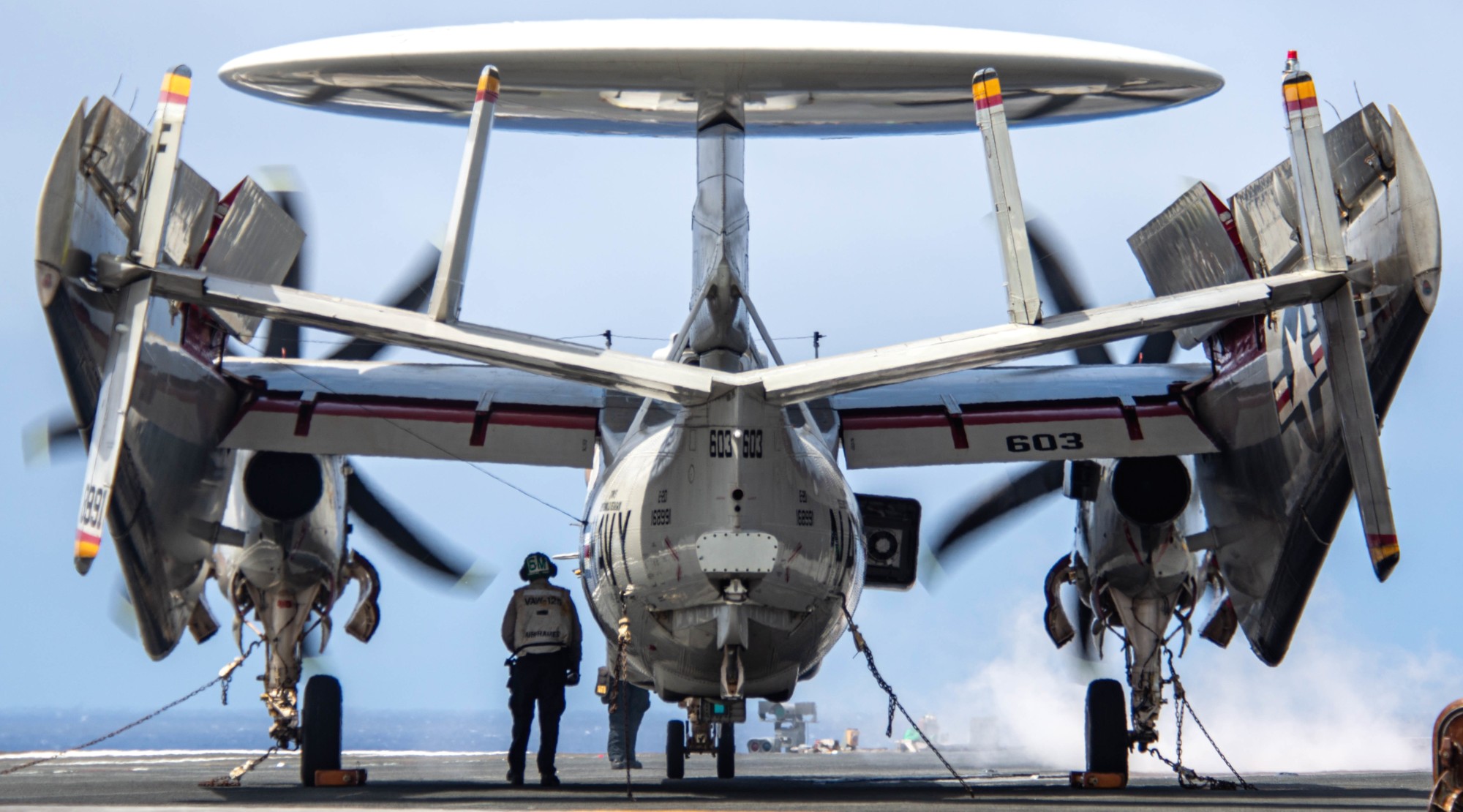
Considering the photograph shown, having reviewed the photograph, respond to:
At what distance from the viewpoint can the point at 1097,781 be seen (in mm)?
12250

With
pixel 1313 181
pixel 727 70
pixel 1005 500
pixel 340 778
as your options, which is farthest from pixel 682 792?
pixel 1313 181

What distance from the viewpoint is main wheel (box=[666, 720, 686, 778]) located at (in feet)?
48.3

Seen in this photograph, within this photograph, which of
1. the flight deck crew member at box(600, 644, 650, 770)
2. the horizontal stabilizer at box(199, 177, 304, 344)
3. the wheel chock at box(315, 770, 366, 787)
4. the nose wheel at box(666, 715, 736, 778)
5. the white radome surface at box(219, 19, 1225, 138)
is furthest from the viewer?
the flight deck crew member at box(600, 644, 650, 770)

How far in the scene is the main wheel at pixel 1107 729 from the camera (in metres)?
12.9

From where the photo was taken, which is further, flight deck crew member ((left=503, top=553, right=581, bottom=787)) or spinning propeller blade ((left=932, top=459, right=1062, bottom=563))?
spinning propeller blade ((left=932, top=459, right=1062, bottom=563))

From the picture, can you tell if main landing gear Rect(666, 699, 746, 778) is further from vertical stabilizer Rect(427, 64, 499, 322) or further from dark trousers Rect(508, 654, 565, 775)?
vertical stabilizer Rect(427, 64, 499, 322)

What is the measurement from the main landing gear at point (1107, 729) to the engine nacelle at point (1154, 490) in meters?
1.47

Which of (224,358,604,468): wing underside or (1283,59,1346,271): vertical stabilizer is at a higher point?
(1283,59,1346,271): vertical stabilizer

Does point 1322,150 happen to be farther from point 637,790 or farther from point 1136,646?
point 637,790

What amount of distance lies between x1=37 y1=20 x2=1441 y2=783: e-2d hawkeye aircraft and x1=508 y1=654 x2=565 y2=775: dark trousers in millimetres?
664

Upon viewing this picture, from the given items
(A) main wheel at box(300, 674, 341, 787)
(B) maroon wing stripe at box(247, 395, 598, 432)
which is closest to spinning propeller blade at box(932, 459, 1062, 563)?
(B) maroon wing stripe at box(247, 395, 598, 432)

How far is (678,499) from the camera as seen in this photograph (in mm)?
10375

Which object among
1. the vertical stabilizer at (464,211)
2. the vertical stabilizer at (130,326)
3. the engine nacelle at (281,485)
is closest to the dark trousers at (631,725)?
the engine nacelle at (281,485)

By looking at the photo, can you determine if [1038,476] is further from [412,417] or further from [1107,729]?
[412,417]
